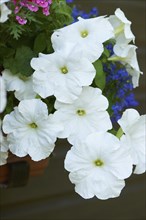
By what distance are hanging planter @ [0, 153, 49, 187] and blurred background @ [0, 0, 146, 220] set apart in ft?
2.46

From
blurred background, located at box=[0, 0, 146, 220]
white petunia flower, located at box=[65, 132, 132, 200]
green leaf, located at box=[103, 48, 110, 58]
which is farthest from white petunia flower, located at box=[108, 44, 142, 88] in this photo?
blurred background, located at box=[0, 0, 146, 220]

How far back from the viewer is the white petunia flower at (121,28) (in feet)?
4.32

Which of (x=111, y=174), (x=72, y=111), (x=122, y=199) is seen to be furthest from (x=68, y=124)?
(x=122, y=199)

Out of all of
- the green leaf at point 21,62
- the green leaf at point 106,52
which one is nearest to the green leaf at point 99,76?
the green leaf at point 106,52

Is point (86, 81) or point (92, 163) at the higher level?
point (86, 81)

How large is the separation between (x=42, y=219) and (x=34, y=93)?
4.64 ft

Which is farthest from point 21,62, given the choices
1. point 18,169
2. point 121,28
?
point 18,169

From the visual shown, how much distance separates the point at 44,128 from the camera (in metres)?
1.15

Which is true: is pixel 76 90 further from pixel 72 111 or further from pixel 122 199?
pixel 122 199

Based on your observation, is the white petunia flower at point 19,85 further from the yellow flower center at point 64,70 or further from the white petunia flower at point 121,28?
the white petunia flower at point 121,28

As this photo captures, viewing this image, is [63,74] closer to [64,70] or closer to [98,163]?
[64,70]

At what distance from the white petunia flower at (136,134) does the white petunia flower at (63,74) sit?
14 centimetres

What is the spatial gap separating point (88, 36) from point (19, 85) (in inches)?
8.8

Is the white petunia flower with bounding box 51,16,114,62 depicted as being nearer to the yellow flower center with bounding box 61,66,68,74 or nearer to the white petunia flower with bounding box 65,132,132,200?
the yellow flower center with bounding box 61,66,68,74
